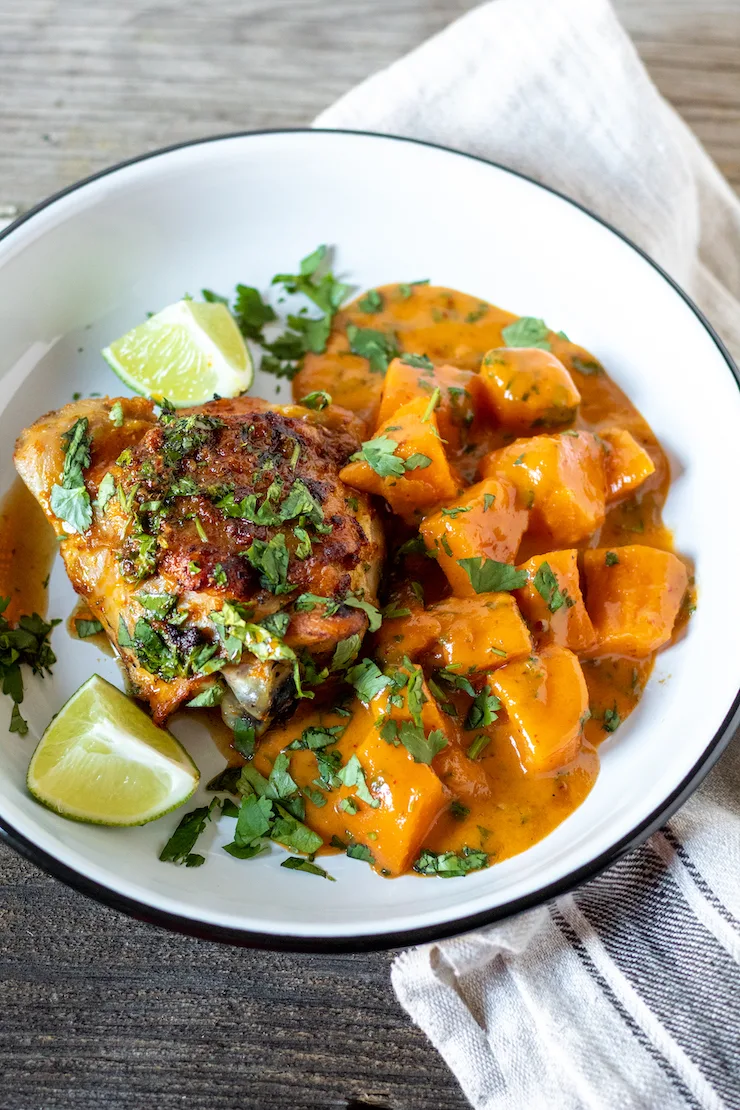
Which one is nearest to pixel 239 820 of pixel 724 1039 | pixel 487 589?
pixel 487 589

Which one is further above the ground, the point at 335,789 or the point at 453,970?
the point at 335,789

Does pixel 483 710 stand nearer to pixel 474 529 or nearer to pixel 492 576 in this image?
pixel 492 576

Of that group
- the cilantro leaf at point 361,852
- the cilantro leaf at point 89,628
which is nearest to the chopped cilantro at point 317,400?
the cilantro leaf at point 89,628

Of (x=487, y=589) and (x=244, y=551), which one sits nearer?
(x=244, y=551)

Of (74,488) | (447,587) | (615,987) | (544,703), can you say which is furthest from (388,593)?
(615,987)

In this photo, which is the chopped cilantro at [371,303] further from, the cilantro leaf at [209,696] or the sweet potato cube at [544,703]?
the cilantro leaf at [209,696]

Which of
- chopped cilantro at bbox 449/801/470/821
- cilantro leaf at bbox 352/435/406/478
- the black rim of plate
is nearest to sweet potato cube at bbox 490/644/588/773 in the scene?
chopped cilantro at bbox 449/801/470/821

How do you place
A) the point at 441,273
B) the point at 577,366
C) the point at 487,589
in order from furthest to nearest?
the point at 441,273, the point at 577,366, the point at 487,589

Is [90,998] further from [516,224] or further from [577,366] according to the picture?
[516,224]
